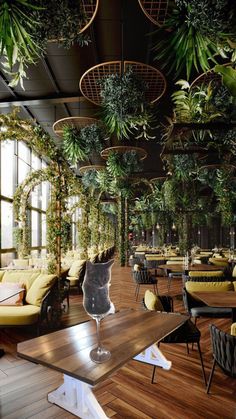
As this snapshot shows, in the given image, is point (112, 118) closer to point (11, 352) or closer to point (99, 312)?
point (99, 312)

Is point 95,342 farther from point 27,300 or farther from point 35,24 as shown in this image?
point 27,300

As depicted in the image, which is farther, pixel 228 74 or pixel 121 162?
pixel 121 162

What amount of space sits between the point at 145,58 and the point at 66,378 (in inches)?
181

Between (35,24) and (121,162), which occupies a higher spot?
(121,162)

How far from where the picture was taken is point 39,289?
15.1 feet

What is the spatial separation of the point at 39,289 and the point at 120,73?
131 inches

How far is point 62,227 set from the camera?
19.3 feet

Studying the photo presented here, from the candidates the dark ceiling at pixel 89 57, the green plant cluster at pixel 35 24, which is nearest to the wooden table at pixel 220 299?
the green plant cluster at pixel 35 24

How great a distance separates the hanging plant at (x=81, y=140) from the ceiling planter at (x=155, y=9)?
330 cm

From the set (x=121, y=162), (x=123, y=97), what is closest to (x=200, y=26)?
(x=123, y=97)

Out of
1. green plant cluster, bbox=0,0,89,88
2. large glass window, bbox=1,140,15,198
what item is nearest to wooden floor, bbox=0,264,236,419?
green plant cluster, bbox=0,0,89,88

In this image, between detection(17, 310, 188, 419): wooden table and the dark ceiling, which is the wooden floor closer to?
detection(17, 310, 188, 419): wooden table

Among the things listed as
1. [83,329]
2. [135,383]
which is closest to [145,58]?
[83,329]

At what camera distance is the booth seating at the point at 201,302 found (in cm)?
433
